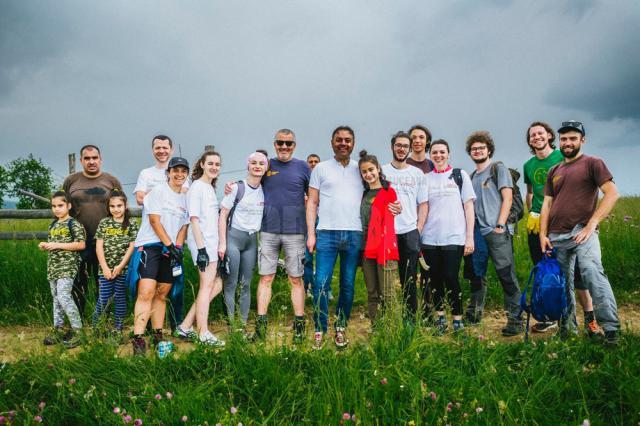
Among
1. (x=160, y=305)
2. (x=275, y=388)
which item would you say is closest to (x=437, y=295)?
(x=275, y=388)

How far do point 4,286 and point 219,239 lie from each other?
12.2 feet

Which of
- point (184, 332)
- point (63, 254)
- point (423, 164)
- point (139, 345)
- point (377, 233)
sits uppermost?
point (423, 164)

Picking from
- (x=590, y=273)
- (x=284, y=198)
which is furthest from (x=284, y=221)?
(x=590, y=273)

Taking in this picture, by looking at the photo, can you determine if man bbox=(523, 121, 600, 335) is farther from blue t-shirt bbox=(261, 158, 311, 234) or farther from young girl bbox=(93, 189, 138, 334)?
young girl bbox=(93, 189, 138, 334)

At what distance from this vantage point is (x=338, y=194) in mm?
4535

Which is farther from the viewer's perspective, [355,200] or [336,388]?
[355,200]

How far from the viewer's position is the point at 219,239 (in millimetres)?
4680

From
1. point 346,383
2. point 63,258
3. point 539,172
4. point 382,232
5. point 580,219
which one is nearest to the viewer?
point 346,383

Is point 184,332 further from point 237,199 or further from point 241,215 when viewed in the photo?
point 237,199

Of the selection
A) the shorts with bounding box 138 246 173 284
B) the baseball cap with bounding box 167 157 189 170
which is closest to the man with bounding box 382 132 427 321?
the baseball cap with bounding box 167 157 189 170

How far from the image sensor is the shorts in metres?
4.26

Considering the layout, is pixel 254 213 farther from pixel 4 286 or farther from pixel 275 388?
pixel 4 286

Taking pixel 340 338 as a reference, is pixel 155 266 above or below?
above

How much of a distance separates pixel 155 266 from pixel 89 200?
1.53 metres
